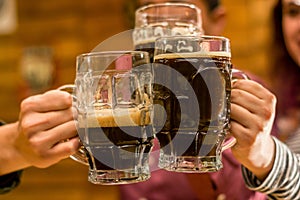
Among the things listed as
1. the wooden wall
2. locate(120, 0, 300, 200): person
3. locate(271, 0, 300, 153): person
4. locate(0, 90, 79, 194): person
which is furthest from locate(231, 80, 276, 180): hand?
the wooden wall

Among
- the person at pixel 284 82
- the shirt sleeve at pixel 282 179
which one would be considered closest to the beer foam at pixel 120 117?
the shirt sleeve at pixel 282 179

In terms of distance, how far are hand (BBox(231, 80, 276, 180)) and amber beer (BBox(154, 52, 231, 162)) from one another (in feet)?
0.21

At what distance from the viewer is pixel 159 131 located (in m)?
0.78

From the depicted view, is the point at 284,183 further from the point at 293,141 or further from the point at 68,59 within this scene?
the point at 68,59

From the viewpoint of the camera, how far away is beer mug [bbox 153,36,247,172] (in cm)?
75

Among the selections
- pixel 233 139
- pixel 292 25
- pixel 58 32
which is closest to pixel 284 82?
pixel 292 25

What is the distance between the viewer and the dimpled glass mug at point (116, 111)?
76 centimetres

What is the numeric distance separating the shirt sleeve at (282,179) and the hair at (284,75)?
92 cm

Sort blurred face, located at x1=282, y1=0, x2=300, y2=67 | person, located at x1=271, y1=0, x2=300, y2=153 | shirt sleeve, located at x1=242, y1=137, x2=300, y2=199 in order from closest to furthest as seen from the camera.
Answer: shirt sleeve, located at x1=242, y1=137, x2=300, y2=199, blurred face, located at x1=282, y1=0, x2=300, y2=67, person, located at x1=271, y1=0, x2=300, y2=153

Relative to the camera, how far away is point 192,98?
2.48ft

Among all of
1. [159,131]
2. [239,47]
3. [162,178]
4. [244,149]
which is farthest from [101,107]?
[239,47]

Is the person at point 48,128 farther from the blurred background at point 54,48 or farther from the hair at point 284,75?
the blurred background at point 54,48

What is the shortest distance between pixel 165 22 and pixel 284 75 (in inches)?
38.0

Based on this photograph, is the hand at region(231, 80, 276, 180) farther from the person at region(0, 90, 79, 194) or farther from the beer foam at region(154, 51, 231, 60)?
the person at region(0, 90, 79, 194)
